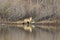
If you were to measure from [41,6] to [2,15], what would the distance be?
6.77 feet

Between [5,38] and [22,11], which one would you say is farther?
[22,11]

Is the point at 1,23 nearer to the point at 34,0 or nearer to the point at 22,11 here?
the point at 22,11

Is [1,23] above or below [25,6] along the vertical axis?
below

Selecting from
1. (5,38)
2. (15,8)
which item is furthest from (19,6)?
(5,38)

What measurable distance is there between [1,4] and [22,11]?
3.82ft

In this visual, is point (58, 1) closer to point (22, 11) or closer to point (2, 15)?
point (22, 11)

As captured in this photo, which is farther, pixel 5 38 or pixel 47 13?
pixel 47 13

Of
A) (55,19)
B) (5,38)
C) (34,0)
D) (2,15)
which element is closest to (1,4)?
(2,15)

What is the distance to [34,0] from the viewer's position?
1189cm

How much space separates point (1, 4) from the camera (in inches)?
468

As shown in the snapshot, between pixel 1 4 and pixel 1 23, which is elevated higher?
pixel 1 4

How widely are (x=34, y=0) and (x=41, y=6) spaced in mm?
500

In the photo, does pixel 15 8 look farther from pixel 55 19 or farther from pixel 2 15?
pixel 55 19

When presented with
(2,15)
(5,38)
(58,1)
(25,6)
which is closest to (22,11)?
(25,6)
